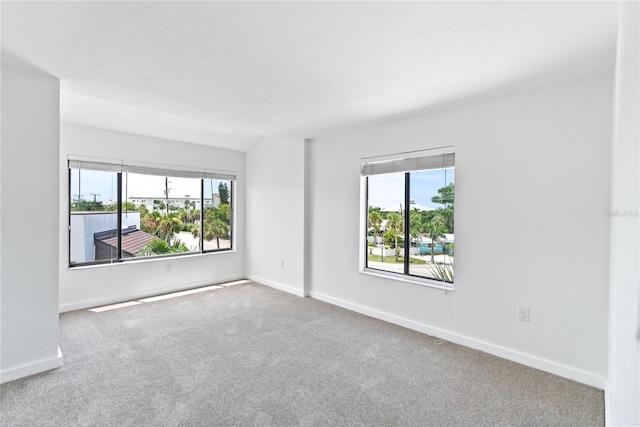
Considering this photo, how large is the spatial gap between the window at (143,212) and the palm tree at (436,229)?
3434mm

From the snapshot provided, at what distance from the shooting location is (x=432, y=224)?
3.49m

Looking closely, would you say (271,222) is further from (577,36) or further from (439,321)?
(577,36)

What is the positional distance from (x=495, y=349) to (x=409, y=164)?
75.3 inches

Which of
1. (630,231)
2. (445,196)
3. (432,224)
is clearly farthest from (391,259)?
(630,231)

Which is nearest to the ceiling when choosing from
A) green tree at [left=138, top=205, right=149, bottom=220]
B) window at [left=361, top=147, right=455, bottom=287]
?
window at [left=361, top=147, right=455, bottom=287]

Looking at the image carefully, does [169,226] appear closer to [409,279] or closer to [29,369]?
[29,369]

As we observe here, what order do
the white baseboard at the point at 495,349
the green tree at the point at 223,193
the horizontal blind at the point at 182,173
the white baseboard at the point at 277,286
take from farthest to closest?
the green tree at the point at 223,193 < the white baseboard at the point at 277,286 < the horizontal blind at the point at 182,173 < the white baseboard at the point at 495,349

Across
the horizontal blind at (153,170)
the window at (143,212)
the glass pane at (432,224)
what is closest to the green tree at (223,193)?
the window at (143,212)

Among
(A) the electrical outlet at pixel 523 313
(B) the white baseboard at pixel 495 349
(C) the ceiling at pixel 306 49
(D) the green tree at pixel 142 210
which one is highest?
(C) the ceiling at pixel 306 49

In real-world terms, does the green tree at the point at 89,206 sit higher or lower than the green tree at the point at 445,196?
lower

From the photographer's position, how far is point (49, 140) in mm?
2527

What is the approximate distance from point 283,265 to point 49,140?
127 inches

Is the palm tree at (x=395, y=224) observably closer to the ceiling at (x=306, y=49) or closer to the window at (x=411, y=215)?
the window at (x=411, y=215)

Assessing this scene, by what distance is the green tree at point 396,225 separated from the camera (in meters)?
3.81
